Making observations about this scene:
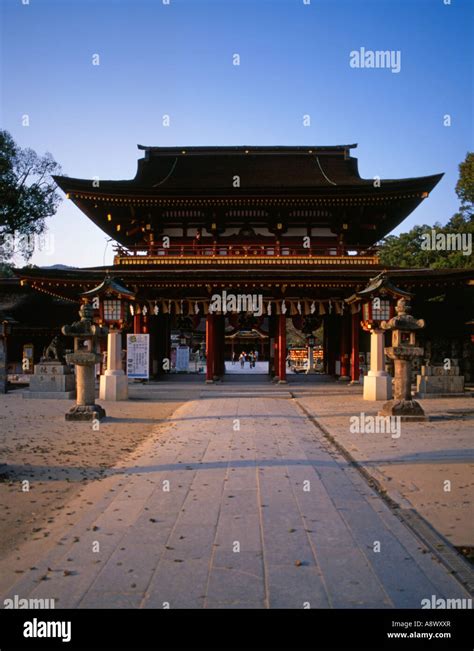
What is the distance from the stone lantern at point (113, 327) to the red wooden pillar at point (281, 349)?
899 cm

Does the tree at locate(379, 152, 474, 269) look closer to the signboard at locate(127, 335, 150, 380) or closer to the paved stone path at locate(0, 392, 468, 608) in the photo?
the signboard at locate(127, 335, 150, 380)

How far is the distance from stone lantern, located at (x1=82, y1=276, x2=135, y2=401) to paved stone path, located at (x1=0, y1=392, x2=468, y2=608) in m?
11.2

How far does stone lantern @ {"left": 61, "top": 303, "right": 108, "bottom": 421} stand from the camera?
47.8 feet

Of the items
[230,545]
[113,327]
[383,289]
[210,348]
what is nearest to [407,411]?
[383,289]

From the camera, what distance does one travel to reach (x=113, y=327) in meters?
20.5

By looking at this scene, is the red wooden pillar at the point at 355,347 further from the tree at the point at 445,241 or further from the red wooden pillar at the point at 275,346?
the tree at the point at 445,241

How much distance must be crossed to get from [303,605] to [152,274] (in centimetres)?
2274

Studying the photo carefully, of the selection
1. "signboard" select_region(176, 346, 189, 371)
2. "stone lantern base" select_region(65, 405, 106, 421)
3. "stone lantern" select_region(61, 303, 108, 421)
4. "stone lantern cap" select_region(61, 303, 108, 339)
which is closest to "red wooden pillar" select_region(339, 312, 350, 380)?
"signboard" select_region(176, 346, 189, 371)

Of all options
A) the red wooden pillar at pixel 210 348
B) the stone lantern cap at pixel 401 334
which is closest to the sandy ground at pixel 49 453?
the stone lantern cap at pixel 401 334

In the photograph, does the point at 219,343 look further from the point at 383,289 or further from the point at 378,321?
the point at 383,289

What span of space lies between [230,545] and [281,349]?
22.0 metres

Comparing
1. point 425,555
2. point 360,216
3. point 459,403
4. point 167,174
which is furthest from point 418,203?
point 425,555

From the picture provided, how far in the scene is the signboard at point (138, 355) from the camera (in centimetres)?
2217
